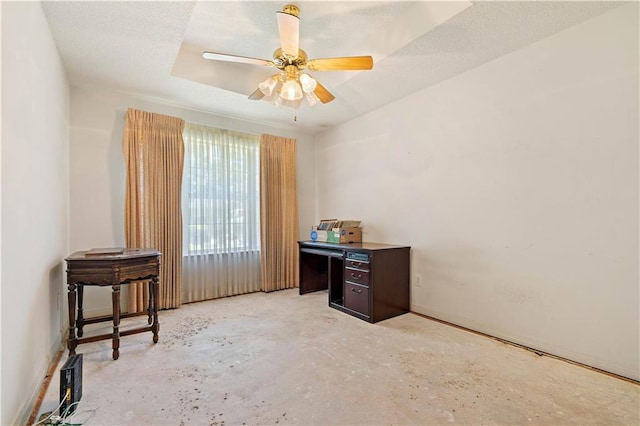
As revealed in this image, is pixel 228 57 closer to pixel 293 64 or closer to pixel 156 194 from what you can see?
pixel 293 64

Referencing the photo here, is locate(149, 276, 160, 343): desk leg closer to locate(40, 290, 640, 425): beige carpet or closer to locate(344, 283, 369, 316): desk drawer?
locate(40, 290, 640, 425): beige carpet

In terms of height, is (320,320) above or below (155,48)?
below

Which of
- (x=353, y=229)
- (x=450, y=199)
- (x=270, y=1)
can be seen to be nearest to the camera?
(x=270, y=1)

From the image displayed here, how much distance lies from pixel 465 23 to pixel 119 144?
3.50 metres

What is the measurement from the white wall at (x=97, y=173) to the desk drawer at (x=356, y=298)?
2536mm

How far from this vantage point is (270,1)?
7.19 ft

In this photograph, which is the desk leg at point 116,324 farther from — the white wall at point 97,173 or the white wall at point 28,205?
the white wall at point 97,173

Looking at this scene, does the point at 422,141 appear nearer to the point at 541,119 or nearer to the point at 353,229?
the point at 541,119

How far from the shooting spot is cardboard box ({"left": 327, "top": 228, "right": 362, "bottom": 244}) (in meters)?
3.81

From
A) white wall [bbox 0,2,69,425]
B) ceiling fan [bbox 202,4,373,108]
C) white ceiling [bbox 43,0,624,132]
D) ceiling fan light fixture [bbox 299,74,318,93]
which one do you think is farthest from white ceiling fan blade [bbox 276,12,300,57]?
white wall [bbox 0,2,69,425]

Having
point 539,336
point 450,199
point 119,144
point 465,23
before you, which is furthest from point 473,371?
point 119,144

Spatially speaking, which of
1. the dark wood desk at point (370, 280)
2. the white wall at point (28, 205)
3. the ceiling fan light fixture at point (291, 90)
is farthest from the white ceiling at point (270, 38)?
the dark wood desk at point (370, 280)

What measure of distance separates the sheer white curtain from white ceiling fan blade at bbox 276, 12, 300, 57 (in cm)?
223

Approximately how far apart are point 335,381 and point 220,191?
2.83 meters
